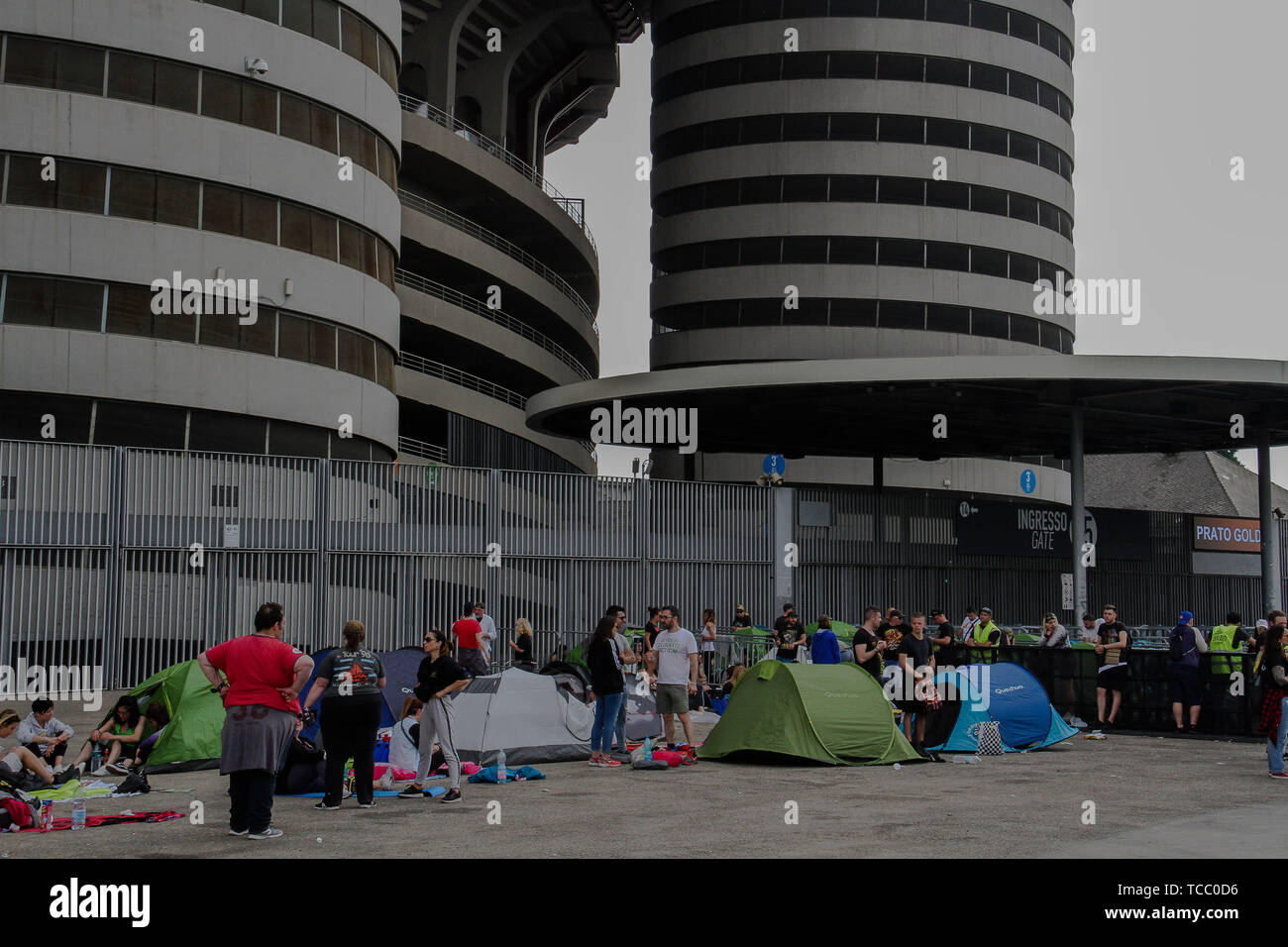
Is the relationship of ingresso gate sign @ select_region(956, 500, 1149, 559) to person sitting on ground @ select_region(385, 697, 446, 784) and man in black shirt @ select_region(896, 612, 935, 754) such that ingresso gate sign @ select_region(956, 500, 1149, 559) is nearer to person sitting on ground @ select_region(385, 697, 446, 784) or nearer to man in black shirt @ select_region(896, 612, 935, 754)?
man in black shirt @ select_region(896, 612, 935, 754)

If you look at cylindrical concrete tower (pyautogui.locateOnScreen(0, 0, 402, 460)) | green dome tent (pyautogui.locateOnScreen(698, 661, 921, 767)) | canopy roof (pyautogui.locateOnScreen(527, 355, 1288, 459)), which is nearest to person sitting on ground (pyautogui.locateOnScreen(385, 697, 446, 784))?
green dome tent (pyautogui.locateOnScreen(698, 661, 921, 767))

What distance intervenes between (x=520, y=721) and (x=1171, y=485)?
88.1 meters

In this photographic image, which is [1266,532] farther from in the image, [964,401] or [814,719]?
[814,719]

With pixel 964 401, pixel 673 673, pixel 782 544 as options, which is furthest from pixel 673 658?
pixel 964 401

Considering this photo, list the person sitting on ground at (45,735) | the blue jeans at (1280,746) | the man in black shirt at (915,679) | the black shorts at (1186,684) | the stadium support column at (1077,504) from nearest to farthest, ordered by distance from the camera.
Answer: the blue jeans at (1280,746), the person sitting on ground at (45,735), the man in black shirt at (915,679), the black shorts at (1186,684), the stadium support column at (1077,504)

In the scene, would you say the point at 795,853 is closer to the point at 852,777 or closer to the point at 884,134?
the point at 852,777

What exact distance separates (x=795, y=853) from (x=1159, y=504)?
92.2m

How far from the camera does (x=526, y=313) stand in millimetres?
57812

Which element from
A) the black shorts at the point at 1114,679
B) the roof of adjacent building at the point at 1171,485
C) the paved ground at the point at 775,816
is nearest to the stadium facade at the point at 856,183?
the black shorts at the point at 1114,679

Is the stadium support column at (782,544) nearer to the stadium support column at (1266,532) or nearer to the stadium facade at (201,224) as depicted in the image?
the stadium facade at (201,224)

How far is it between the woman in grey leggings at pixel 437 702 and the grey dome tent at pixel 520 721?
8.15ft

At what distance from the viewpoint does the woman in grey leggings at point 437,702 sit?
1422 centimetres

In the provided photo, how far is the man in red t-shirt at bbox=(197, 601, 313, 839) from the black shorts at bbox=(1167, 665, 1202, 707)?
535 inches

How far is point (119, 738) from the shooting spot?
1670 centimetres
